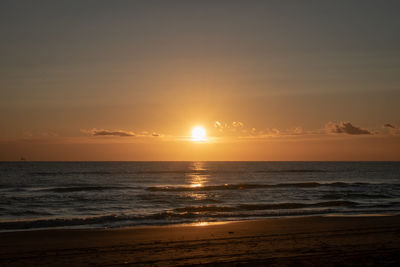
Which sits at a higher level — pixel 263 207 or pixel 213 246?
pixel 213 246

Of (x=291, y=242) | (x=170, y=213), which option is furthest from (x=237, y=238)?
(x=170, y=213)

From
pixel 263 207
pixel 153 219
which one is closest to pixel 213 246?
pixel 153 219

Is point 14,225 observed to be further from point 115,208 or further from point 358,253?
point 358,253

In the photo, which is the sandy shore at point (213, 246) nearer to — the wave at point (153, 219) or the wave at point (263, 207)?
the wave at point (153, 219)

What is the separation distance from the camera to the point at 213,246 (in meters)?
11.4

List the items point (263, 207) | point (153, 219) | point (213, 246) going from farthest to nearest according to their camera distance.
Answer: point (263, 207) < point (153, 219) < point (213, 246)

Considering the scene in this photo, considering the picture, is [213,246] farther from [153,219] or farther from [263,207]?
[263,207]

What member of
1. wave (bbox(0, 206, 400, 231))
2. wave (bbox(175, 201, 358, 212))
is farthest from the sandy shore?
wave (bbox(175, 201, 358, 212))

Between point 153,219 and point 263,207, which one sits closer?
point 153,219

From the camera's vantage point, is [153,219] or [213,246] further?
[153,219]

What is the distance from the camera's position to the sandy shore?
9.63m

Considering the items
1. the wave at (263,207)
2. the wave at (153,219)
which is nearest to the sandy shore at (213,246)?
the wave at (153,219)

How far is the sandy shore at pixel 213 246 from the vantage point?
9.63 metres

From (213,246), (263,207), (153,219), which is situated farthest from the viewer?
(263,207)
